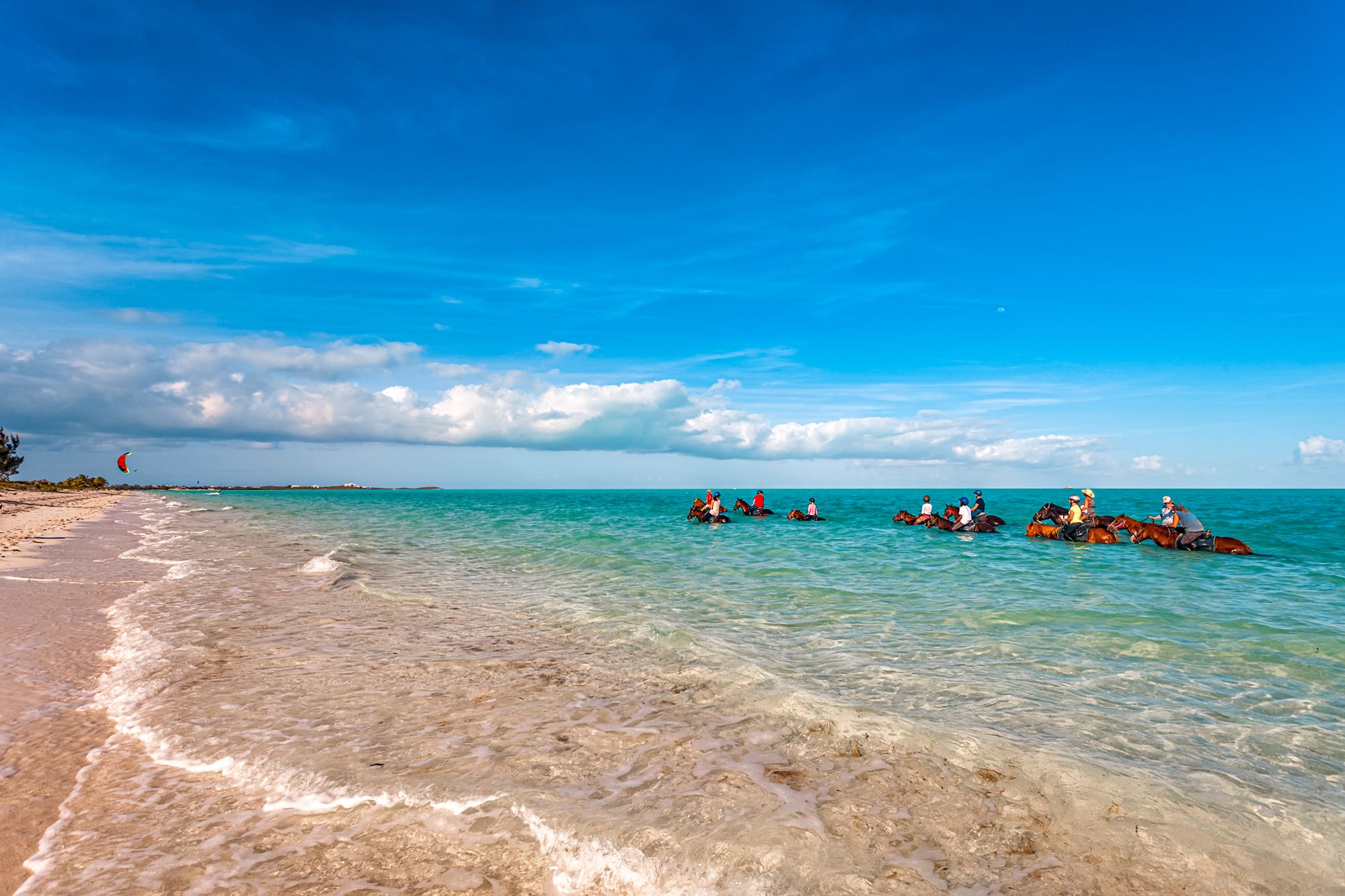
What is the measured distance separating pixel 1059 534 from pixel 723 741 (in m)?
33.8

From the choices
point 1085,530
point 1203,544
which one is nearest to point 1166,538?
point 1203,544

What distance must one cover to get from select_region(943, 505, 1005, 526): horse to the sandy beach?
136 ft

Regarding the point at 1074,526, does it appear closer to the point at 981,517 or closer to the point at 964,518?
the point at 964,518

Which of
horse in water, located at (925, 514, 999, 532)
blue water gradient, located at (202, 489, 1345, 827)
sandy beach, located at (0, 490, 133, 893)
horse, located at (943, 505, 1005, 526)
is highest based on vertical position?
horse, located at (943, 505, 1005, 526)

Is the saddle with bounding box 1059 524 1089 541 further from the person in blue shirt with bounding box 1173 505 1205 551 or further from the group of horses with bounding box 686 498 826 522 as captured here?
the group of horses with bounding box 686 498 826 522

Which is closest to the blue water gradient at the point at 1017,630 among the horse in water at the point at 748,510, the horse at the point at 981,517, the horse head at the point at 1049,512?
the horse head at the point at 1049,512

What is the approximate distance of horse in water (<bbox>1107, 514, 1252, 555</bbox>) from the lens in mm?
27609

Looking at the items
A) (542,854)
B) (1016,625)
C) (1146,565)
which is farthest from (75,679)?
(1146,565)

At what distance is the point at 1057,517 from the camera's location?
119 feet

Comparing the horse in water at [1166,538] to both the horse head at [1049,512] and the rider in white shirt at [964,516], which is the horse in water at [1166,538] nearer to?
the horse head at [1049,512]

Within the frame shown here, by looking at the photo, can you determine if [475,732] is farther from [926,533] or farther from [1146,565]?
[926,533]

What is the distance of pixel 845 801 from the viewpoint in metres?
5.66

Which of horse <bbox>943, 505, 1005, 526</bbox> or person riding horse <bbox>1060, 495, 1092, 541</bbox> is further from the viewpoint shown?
horse <bbox>943, 505, 1005, 526</bbox>

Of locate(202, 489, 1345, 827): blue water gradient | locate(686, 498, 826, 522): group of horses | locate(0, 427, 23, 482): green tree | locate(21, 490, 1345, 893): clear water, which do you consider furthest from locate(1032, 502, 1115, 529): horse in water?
locate(0, 427, 23, 482): green tree
